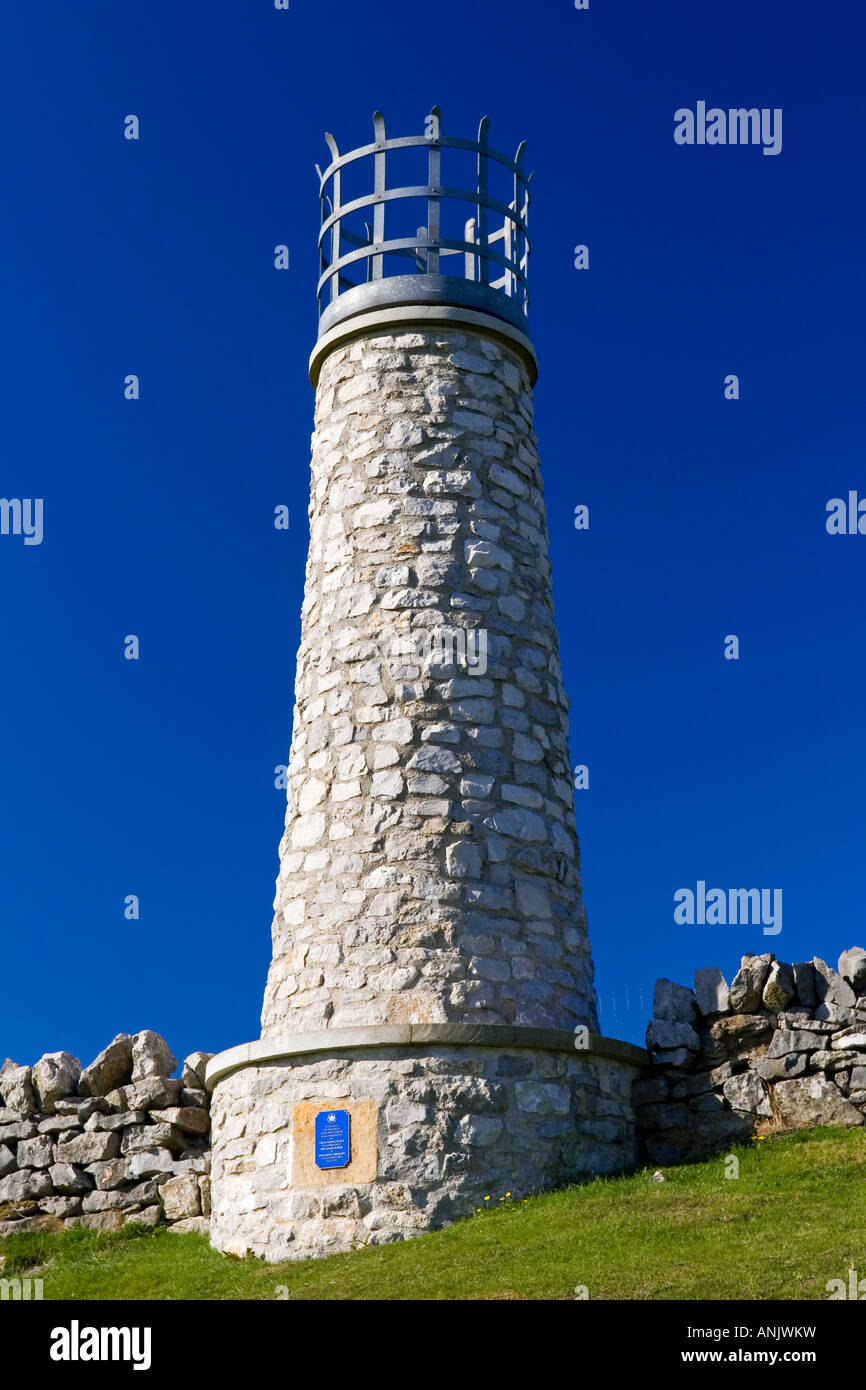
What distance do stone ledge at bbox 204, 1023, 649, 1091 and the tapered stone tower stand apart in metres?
0.02

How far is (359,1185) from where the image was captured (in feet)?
35.5

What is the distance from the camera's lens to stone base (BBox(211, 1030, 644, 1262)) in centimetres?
1077

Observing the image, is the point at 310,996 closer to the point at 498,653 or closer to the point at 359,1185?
the point at 359,1185

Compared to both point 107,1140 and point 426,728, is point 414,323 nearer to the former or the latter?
point 426,728

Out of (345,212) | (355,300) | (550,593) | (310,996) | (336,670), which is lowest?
A: (310,996)

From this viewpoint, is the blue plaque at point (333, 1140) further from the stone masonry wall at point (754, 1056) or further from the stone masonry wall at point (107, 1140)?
the stone masonry wall at point (754, 1056)

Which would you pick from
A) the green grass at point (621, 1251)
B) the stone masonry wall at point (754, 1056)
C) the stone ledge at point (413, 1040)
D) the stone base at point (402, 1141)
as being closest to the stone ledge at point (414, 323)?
the stone masonry wall at point (754, 1056)

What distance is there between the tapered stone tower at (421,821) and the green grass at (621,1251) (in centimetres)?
61

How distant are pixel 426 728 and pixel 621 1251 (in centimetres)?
478

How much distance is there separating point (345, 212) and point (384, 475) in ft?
10.2

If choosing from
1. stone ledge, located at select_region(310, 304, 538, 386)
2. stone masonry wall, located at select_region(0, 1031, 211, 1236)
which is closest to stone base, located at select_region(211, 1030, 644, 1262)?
stone masonry wall, located at select_region(0, 1031, 211, 1236)
